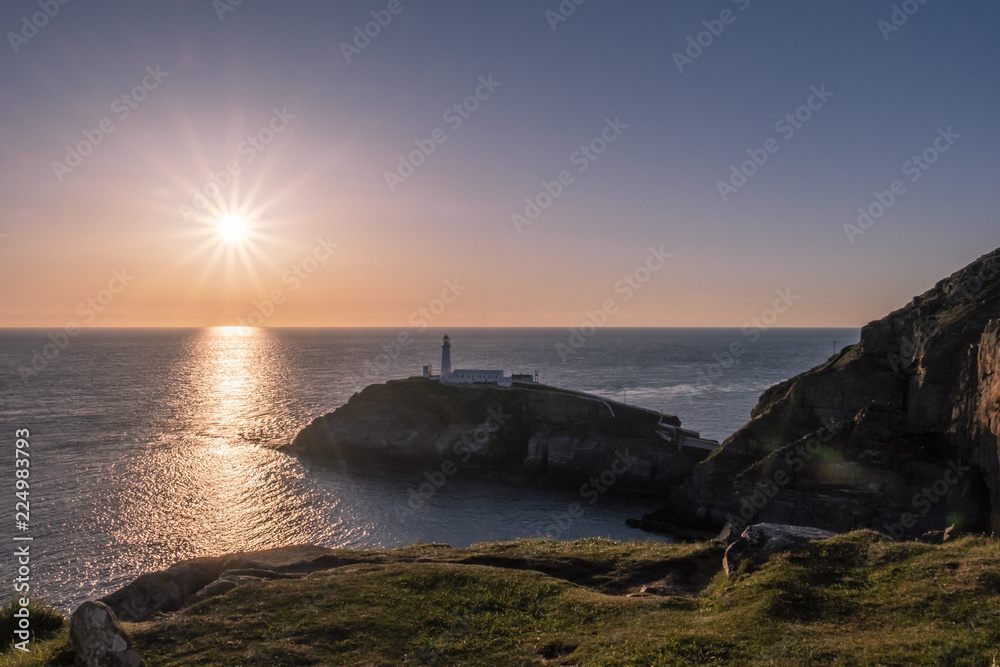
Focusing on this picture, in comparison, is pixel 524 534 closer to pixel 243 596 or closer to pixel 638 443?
pixel 638 443

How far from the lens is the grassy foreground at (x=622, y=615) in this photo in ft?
39.6

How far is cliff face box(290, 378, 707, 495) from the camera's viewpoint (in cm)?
5522

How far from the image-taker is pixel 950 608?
1286 cm

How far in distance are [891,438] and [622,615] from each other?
90.9ft

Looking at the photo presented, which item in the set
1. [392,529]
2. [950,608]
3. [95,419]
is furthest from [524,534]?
[95,419]

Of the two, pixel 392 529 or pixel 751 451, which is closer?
pixel 392 529

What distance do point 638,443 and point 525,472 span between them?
11876 millimetres
